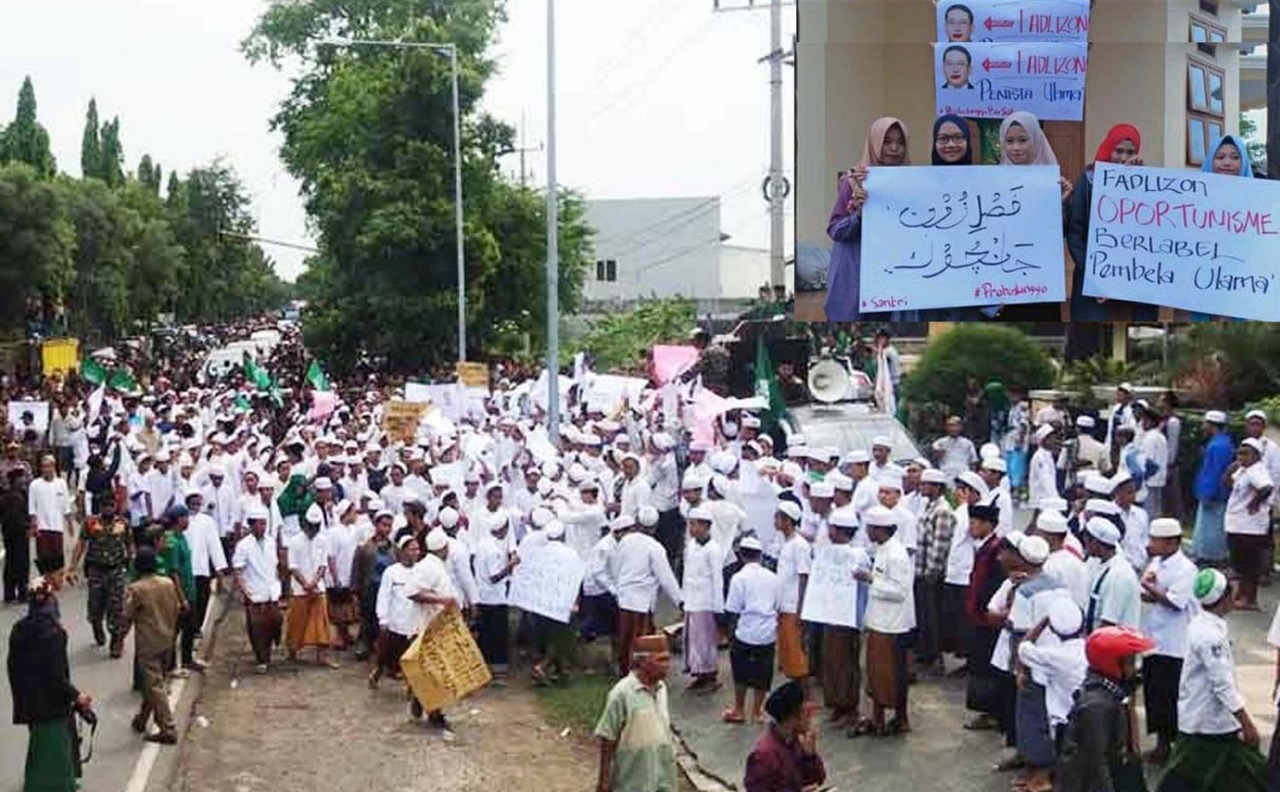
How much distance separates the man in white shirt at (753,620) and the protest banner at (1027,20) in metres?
3.88

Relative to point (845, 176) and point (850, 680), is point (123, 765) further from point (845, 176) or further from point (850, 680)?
point (845, 176)

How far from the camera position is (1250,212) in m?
11.4

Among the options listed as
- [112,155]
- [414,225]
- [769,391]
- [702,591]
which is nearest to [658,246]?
[112,155]

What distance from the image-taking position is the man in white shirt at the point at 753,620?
12.2 m

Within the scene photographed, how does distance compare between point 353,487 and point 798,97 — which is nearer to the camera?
point 798,97

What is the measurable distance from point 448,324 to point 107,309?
20314 millimetres

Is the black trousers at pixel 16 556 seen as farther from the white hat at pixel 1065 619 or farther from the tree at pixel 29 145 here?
the tree at pixel 29 145

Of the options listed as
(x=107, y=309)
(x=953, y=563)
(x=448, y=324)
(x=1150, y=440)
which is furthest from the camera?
(x=107, y=309)

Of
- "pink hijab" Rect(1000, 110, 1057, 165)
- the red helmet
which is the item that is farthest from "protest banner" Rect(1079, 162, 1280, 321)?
the red helmet

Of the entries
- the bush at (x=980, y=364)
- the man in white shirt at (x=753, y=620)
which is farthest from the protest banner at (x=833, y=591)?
the bush at (x=980, y=364)

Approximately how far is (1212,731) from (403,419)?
611 inches

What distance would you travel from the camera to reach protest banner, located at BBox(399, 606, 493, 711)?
13086 millimetres

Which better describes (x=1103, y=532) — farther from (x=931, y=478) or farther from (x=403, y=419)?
(x=403, y=419)

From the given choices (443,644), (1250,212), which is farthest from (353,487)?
(1250,212)
